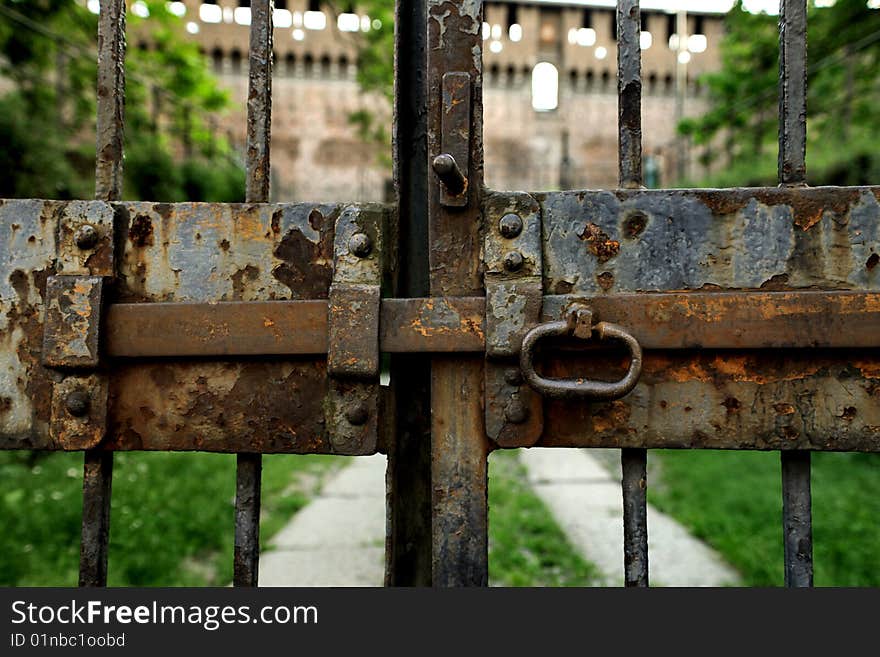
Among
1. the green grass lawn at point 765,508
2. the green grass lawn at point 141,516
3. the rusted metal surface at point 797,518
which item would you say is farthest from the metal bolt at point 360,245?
the green grass lawn at point 765,508

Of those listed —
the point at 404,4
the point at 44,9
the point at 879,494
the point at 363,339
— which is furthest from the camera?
the point at 44,9

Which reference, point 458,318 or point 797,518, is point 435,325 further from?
point 797,518

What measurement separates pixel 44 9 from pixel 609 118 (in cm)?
1642

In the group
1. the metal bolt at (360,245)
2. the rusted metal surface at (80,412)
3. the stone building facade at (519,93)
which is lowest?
the rusted metal surface at (80,412)

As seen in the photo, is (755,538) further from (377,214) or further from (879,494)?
(377,214)

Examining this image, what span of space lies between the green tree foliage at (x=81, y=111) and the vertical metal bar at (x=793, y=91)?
4.83m

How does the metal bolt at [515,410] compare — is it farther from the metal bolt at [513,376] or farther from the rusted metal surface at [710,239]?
the rusted metal surface at [710,239]

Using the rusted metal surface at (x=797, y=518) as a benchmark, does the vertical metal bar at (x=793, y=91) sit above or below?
above

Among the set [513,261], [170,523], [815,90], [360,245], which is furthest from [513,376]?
[815,90]

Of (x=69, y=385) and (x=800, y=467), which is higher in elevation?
(x=69, y=385)

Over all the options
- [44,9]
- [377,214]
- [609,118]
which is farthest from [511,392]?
[609,118]

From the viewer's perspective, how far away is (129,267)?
85 centimetres

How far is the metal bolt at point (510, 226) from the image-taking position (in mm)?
801

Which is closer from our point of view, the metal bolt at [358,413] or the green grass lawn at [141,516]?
the metal bolt at [358,413]
